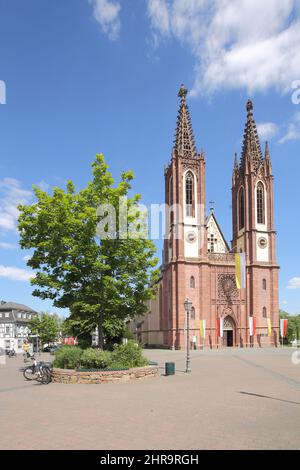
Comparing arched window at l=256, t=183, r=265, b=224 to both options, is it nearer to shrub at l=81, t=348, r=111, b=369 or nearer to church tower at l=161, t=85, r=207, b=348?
church tower at l=161, t=85, r=207, b=348

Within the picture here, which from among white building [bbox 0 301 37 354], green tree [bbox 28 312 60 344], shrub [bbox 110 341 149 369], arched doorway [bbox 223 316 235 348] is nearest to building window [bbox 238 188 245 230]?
arched doorway [bbox 223 316 235 348]

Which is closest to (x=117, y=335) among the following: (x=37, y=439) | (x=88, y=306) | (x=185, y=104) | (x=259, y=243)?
(x=88, y=306)

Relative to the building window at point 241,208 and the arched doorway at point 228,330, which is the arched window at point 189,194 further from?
the arched doorway at point 228,330

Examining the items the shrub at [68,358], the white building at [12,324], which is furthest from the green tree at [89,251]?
the white building at [12,324]

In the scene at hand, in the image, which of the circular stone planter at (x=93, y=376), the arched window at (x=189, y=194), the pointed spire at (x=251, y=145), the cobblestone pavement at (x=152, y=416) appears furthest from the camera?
the pointed spire at (x=251, y=145)

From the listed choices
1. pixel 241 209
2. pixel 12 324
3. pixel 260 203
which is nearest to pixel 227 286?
pixel 241 209

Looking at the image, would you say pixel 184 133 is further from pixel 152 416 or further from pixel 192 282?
pixel 152 416

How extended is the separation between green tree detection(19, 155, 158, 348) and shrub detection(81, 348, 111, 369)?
2.97m

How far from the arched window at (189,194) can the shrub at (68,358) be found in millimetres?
41723

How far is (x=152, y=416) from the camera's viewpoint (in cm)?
1134

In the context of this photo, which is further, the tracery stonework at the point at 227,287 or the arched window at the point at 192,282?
the tracery stonework at the point at 227,287

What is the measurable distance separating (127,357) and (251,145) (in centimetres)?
5294

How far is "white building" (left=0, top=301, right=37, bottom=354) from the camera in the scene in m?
88.9

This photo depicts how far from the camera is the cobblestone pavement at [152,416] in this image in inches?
347
